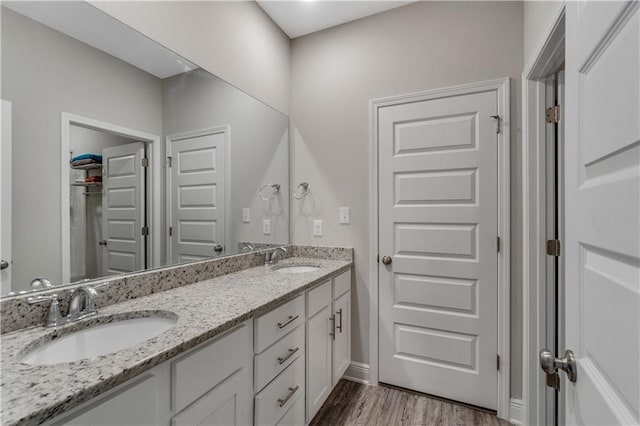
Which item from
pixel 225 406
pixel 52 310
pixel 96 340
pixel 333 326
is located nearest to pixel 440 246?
pixel 333 326

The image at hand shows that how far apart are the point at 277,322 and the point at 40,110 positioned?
1.19m

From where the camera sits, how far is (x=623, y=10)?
49 centimetres

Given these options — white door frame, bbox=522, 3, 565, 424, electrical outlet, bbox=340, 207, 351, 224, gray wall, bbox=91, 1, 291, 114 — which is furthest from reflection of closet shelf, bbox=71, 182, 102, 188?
white door frame, bbox=522, 3, 565, 424

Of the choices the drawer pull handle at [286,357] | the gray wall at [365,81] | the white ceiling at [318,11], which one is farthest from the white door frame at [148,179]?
the white ceiling at [318,11]

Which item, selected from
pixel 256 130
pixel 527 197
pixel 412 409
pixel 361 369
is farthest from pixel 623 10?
pixel 361 369

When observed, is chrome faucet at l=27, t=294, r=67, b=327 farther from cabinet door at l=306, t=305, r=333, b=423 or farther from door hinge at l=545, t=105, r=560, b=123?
door hinge at l=545, t=105, r=560, b=123

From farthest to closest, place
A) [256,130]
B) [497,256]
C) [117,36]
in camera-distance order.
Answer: [256,130] → [497,256] → [117,36]

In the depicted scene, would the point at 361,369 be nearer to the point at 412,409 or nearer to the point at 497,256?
the point at 412,409

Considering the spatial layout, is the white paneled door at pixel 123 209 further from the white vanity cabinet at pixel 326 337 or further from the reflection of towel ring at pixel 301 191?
Answer: the reflection of towel ring at pixel 301 191

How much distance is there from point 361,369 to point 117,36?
2426 mm

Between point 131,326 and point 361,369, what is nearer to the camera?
point 131,326

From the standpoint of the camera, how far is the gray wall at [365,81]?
5.88 ft

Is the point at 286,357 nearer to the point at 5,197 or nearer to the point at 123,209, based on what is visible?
the point at 123,209

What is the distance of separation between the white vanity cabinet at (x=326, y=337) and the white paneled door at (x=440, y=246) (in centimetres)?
27
